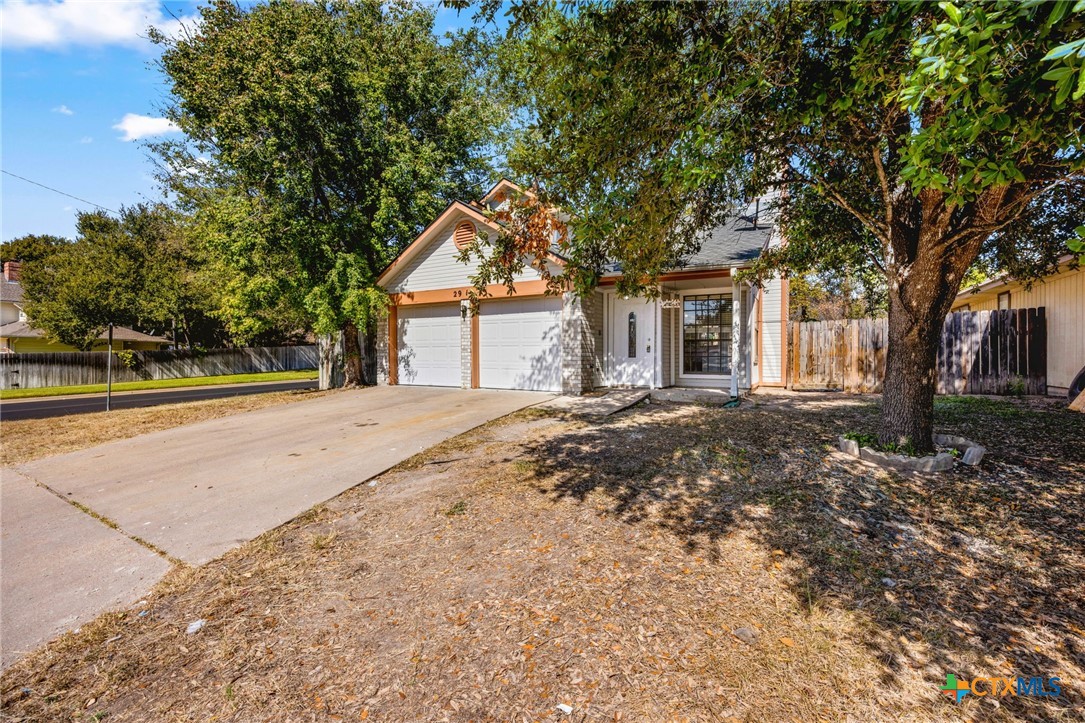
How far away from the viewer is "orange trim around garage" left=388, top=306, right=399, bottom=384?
45.3ft

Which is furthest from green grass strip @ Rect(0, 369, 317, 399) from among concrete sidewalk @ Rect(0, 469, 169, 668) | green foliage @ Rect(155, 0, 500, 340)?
concrete sidewalk @ Rect(0, 469, 169, 668)

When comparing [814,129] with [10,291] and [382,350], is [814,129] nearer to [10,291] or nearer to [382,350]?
→ [382,350]

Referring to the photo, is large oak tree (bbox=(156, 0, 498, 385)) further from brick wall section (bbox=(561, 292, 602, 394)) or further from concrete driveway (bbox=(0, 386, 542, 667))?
brick wall section (bbox=(561, 292, 602, 394))

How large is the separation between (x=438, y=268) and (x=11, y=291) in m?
39.0

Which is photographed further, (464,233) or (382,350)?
(382,350)

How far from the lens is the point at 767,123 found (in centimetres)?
459

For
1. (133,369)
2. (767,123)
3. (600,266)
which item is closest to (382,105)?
(600,266)

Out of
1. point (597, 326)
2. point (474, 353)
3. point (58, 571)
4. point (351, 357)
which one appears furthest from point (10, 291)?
point (58, 571)

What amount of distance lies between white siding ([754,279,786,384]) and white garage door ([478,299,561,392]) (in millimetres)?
5546

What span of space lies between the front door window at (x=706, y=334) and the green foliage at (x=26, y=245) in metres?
47.3

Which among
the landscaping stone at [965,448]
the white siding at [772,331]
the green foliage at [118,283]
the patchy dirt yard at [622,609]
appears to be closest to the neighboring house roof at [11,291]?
the green foliage at [118,283]

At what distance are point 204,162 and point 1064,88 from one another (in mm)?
20123

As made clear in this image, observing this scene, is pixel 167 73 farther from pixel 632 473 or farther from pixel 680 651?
pixel 680 651

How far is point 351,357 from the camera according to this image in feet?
47.2
